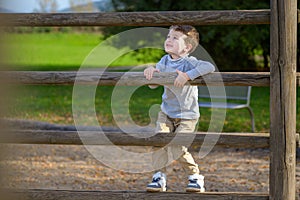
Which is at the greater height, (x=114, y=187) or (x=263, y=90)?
(x=263, y=90)

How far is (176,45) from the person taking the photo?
161 inches

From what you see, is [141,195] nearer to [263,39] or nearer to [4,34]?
[4,34]

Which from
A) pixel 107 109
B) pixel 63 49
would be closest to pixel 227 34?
pixel 107 109

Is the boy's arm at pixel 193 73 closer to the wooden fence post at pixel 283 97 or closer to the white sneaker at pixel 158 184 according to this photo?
the wooden fence post at pixel 283 97

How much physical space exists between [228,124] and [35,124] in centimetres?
295

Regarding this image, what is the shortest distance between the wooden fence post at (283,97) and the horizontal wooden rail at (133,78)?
4.1 inches

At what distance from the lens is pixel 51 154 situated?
798cm

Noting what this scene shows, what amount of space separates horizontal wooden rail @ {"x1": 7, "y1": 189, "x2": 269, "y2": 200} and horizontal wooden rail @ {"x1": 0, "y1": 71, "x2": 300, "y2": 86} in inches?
26.7

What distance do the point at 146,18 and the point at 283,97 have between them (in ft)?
3.10

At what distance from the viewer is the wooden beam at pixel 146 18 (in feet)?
12.6

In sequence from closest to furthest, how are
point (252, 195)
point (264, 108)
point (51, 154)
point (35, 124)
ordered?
point (252, 195) → point (51, 154) → point (35, 124) → point (264, 108)

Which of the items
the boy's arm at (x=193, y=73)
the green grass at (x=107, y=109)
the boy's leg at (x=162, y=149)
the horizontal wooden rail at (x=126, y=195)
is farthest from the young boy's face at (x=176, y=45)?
the green grass at (x=107, y=109)

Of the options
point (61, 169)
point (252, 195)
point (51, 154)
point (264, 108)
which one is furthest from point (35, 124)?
point (252, 195)

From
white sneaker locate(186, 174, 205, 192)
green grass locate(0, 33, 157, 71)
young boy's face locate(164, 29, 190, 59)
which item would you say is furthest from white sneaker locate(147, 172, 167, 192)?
green grass locate(0, 33, 157, 71)
